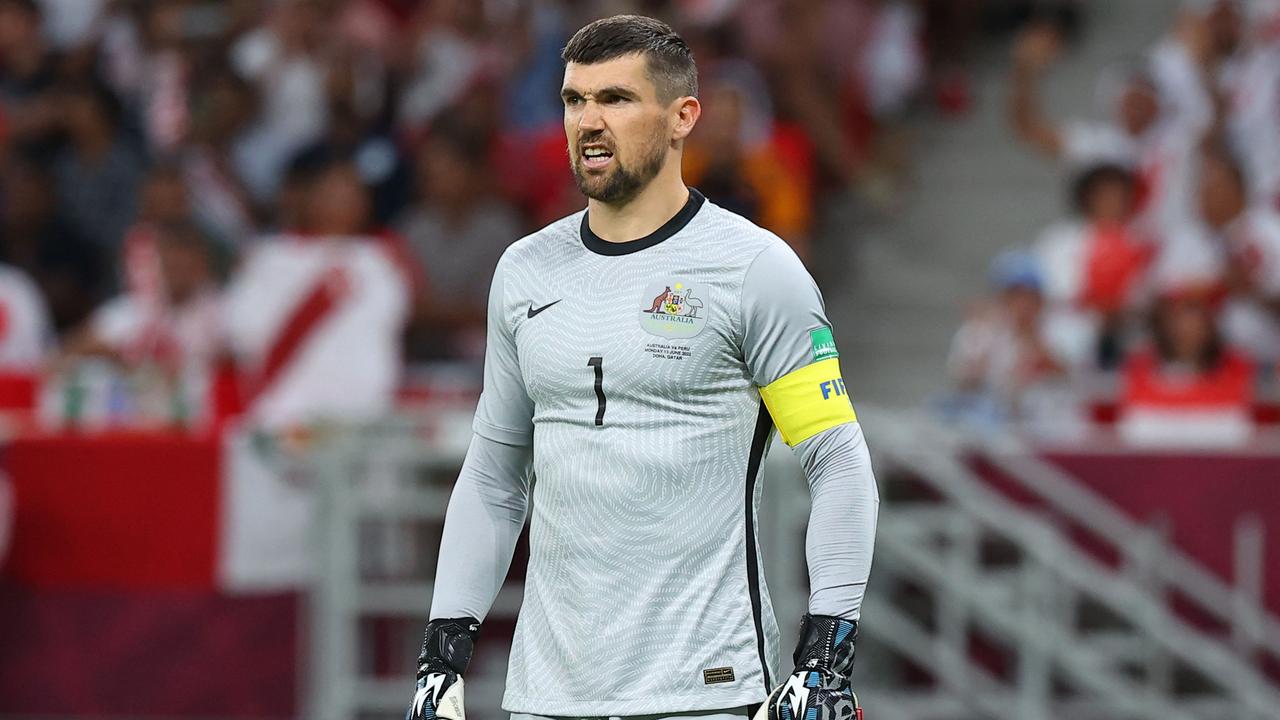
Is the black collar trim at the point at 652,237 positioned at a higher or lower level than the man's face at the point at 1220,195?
higher

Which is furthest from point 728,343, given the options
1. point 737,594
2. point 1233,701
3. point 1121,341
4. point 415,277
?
point 415,277

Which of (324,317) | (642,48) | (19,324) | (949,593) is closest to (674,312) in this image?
(642,48)

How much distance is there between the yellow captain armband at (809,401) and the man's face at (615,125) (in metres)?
0.47

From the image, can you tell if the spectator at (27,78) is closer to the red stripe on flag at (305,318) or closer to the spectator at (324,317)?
the spectator at (324,317)

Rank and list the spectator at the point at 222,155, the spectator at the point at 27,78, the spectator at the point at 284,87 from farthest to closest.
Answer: the spectator at the point at 284,87, the spectator at the point at 27,78, the spectator at the point at 222,155

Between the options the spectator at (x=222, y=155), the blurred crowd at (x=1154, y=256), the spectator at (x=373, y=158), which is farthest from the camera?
the spectator at (x=222, y=155)

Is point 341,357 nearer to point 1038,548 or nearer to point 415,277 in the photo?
point 415,277

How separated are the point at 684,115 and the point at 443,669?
3.83 feet

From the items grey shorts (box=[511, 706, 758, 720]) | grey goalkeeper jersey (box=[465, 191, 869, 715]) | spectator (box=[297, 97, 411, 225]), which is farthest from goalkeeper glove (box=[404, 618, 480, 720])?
spectator (box=[297, 97, 411, 225])

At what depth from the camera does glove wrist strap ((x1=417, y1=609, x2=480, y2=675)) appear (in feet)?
13.9

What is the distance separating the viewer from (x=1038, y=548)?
28.5 ft

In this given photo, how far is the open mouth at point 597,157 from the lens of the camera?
4102mm

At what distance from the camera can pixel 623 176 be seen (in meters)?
4.10

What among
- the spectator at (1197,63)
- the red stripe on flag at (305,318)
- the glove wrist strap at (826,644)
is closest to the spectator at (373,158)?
the red stripe on flag at (305,318)
